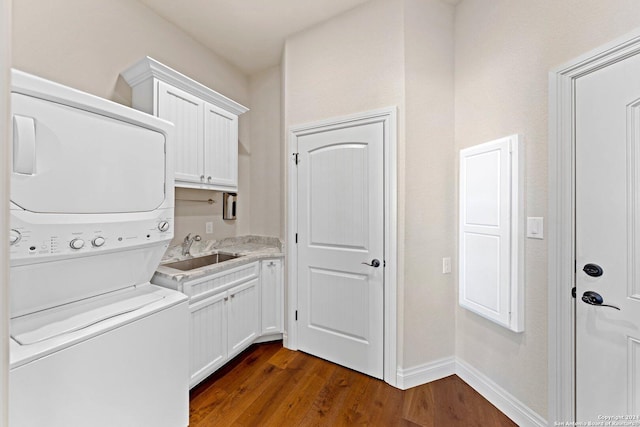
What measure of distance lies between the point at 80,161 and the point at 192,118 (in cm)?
109

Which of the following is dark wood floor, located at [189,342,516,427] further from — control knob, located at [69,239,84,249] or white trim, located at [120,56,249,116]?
white trim, located at [120,56,249,116]

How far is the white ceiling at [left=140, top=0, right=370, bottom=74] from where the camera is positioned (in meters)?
2.18

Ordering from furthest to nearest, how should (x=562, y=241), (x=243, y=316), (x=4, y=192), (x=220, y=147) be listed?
(x=220, y=147) < (x=243, y=316) < (x=562, y=241) < (x=4, y=192)

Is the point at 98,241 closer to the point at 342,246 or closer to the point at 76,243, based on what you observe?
the point at 76,243

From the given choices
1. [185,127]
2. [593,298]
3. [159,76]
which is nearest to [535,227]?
[593,298]

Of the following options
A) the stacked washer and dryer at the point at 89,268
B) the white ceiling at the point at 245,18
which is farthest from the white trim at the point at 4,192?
the white ceiling at the point at 245,18

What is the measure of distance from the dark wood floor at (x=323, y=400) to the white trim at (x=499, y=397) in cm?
4

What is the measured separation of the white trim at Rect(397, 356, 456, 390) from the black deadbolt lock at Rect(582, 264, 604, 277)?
118cm

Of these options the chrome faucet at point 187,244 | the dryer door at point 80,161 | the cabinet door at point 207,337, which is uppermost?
the dryer door at point 80,161

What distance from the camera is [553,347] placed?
148 centimetres

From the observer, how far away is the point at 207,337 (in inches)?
77.9

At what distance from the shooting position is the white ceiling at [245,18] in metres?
2.18

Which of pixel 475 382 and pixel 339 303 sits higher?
pixel 339 303

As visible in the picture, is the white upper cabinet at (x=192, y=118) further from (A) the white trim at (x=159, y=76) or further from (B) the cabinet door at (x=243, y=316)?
(B) the cabinet door at (x=243, y=316)
